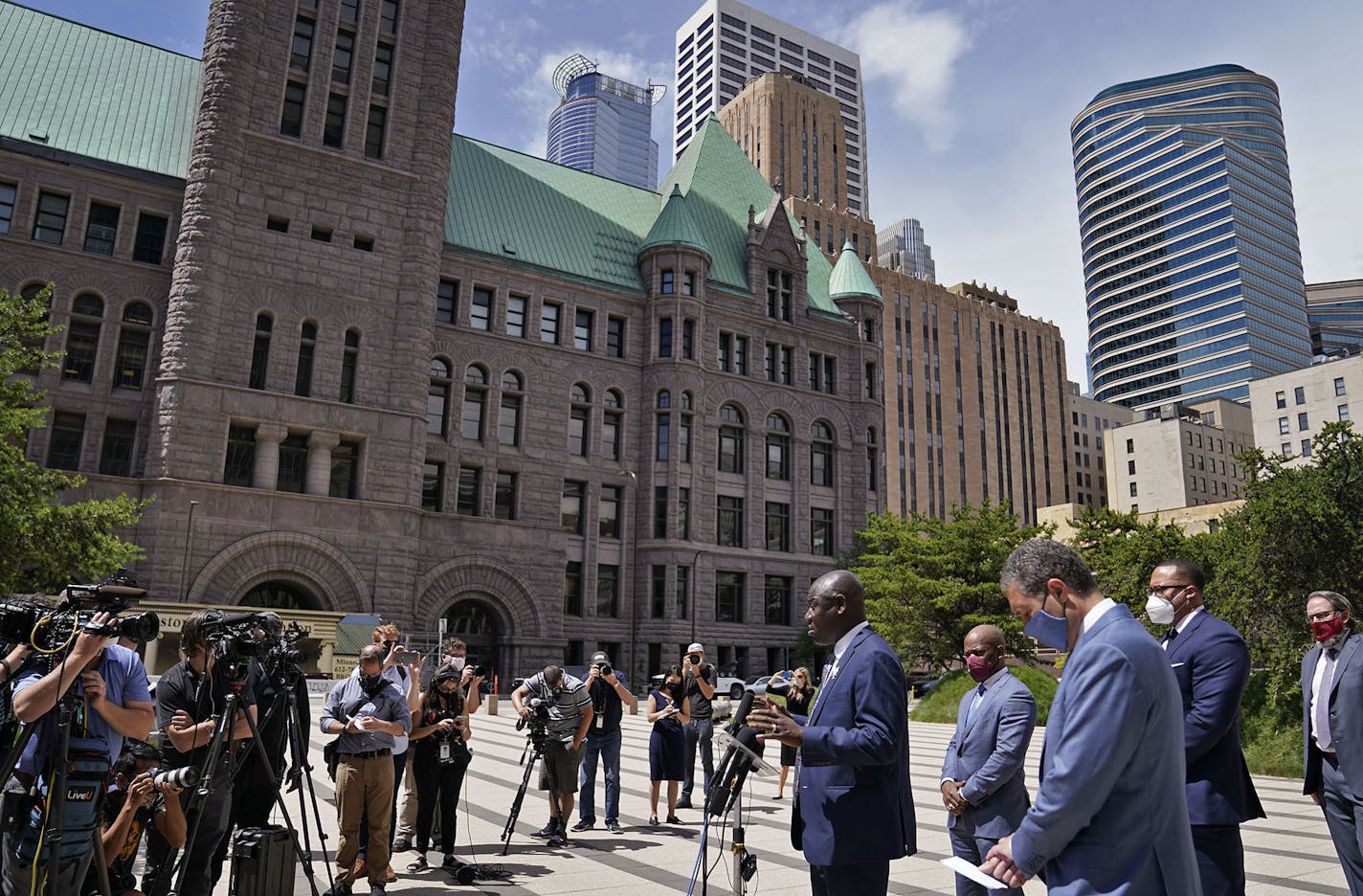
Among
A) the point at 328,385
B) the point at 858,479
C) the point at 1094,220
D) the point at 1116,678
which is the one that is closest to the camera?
the point at 1116,678

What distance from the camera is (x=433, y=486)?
142ft

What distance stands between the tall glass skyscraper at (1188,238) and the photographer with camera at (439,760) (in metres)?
151

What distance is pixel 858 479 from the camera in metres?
55.2

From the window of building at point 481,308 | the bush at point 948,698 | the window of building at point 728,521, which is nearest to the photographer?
the bush at point 948,698

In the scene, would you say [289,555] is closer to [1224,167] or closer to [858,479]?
[858,479]

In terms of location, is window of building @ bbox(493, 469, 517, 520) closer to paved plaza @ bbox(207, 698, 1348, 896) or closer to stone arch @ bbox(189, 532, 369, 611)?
stone arch @ bbox(189, 532, 369, 611)

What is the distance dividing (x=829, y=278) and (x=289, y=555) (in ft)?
122

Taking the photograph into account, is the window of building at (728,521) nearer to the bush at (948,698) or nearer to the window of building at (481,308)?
the window of building at (481,308)

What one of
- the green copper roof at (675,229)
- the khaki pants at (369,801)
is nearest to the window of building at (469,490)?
the green copper roof at (675,229)

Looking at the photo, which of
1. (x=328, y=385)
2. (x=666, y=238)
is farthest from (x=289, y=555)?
(x=666, y=238)

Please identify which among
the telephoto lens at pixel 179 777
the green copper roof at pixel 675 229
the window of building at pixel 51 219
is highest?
the green copper roof at pixel 675 229

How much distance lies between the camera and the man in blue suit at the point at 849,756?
4398mm

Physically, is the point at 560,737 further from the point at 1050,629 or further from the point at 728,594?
the point at 728,594

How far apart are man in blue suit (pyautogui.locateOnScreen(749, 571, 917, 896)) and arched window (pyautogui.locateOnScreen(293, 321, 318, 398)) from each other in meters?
36.7
